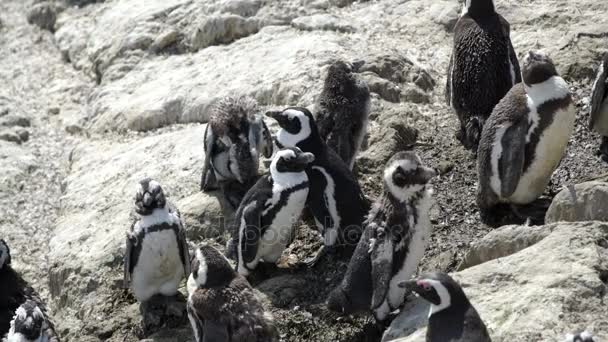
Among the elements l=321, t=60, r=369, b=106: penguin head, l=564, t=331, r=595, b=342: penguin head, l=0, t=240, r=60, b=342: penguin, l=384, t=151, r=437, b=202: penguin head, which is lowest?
l=0, t=240, r=60, b=342: penguin

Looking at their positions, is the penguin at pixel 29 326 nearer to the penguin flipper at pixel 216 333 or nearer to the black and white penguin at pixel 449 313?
the penguin flipper at pixel 216 333

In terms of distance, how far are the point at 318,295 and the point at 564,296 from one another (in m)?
2.06

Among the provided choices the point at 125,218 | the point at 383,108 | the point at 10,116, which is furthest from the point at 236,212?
the point at 10,116

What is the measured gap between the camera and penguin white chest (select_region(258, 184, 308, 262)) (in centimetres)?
711

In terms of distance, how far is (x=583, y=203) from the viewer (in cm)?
639

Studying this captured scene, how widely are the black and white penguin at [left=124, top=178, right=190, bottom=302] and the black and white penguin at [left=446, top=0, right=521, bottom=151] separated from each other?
8.31 ft

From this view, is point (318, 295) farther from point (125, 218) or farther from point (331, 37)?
point (331, 37)

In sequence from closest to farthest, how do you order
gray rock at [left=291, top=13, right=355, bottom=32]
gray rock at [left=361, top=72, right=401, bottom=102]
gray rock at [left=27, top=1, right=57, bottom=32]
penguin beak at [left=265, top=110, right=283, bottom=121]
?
penguin beak at [left=265, top=110, right=283, bottom=121]
gray rock at [left=361, top=72, right=401, bottom=102]
gray rock at [left=291, top=13, right=355, bottom=32]
gray rock at [left=27, top=1, right=57, bottom=32]

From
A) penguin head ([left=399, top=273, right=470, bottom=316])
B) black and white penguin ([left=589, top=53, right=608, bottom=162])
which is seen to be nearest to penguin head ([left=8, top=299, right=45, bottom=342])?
penguin head ([left=399, top=273, right=470, bottom=316])

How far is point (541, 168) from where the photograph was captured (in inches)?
278

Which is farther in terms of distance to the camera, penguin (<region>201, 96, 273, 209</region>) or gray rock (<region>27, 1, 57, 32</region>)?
gray rock (<region>27, 1, 57, 32</region>)

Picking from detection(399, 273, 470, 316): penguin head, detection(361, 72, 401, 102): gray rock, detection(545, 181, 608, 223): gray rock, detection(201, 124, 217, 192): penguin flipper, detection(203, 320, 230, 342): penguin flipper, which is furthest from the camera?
detection(361, 72, 401, 102): gray rock

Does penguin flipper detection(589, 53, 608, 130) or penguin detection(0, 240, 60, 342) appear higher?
penguin flipper detection(589, 53, 608, 130)

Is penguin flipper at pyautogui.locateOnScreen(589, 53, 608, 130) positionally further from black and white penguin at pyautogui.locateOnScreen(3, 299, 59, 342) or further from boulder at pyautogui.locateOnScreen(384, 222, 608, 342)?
black and white penguin at pyautogui.locateOnScreen(3, 299, 59, 342)
